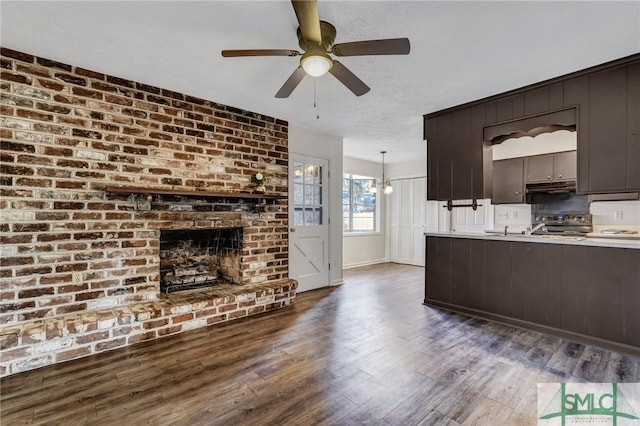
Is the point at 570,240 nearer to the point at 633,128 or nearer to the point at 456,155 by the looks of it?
the point at 633,128

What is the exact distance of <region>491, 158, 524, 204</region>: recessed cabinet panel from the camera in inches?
209

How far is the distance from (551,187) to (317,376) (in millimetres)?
4858

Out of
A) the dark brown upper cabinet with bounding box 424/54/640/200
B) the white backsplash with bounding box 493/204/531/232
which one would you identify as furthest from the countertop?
Answer: the white backsplash with bounding box 493/204/531/232

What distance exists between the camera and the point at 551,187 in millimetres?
4898

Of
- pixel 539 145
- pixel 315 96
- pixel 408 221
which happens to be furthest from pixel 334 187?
pixel 539 145

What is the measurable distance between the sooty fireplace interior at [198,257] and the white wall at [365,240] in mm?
3211

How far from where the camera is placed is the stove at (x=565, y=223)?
4.86 m

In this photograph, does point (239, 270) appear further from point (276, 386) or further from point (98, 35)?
point (98, 35)

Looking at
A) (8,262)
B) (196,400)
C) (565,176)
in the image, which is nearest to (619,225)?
(565,176)

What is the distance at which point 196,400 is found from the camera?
1.99m

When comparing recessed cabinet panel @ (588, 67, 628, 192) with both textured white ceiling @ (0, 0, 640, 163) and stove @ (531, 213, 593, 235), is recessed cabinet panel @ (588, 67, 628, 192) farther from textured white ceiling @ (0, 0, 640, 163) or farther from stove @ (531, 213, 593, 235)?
stove @ (531, 213, 593, 235)

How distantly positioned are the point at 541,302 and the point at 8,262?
4.85 metres

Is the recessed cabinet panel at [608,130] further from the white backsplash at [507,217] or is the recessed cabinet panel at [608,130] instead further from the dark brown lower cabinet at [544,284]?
the white backsplash at [507,217]

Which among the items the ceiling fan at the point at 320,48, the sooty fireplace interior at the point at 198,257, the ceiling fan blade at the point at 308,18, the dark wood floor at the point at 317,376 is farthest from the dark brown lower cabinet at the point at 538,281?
the sooty fireplace interior at the point at 198,257
